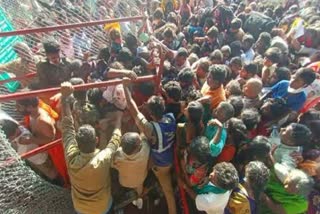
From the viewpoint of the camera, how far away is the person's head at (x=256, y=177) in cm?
304

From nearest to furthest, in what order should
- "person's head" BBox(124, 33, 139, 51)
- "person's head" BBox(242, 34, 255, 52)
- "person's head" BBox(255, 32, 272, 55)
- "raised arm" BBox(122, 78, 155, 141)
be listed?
"raised arm" BBox(122, 78, 155, 141), "person's head" BBox(124, 33, 139, 51), "person's head" BBox(255, 32, 272, 55), "person's head" BBox(242, 34, 255, 52)

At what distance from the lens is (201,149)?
3.29 meters

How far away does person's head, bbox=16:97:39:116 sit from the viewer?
3.59 metres

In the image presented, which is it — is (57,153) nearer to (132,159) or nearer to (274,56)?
(132,159)

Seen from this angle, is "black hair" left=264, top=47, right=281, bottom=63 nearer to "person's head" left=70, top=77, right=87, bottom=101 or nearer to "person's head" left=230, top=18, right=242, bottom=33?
"person's head" left=230, top=18, right=242, bottom=33

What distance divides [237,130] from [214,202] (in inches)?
31.6

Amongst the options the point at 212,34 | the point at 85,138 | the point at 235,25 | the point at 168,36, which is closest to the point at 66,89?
the point at 85,138

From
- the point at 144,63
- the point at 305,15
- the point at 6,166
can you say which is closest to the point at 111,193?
the point at 6,166

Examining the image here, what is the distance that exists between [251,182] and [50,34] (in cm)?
422

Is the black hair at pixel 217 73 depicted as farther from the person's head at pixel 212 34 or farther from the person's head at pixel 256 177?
the person's head at pixel 212 34

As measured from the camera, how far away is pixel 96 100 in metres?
3.94

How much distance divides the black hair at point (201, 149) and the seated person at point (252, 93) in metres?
1.08

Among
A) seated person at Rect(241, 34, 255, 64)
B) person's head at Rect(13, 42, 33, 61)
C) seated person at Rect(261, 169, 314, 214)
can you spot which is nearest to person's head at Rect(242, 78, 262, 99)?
seated person at Rect(261, 169, 314, 214)

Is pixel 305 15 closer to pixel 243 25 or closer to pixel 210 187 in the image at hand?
pixel 243 25
